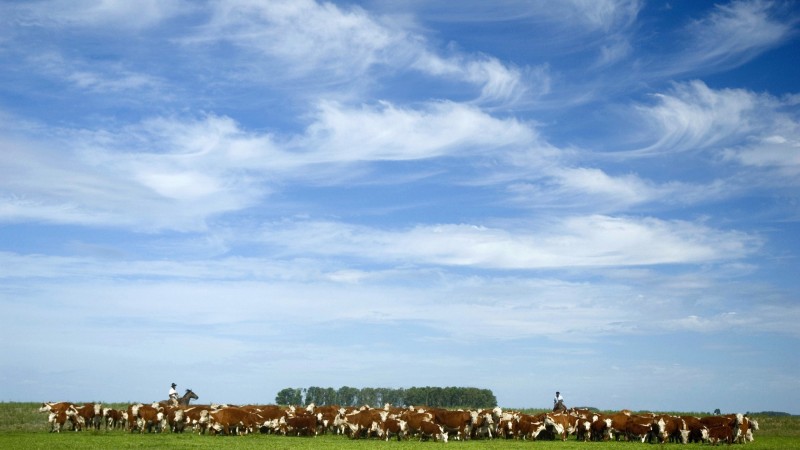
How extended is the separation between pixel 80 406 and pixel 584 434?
3213 cm

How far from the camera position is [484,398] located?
361 ft

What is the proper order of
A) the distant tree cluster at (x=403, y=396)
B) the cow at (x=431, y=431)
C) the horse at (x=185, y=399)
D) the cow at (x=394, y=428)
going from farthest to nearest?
1. the distant tree cluster at (x=403, y=396)
2. the horse at (x=185, y=399)
3. the cow at (x=394, y=428)
4. the cow at (x=431, y=431)

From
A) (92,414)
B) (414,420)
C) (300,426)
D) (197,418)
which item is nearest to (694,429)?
(414,420)

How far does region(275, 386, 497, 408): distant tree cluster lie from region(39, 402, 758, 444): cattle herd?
199 ft

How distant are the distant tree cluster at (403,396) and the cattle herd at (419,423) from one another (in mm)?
60518

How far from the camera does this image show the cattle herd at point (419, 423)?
4247 cm

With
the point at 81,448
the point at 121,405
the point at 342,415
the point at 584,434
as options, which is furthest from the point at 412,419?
the point at 121,405

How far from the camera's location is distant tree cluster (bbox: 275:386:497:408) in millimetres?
106200

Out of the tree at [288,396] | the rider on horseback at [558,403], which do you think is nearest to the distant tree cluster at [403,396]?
the tree at [288,396]

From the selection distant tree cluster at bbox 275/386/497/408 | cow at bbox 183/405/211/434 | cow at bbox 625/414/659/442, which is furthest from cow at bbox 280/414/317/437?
distant tree cluster at bbox 275/386/497/408

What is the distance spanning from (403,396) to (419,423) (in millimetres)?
66297

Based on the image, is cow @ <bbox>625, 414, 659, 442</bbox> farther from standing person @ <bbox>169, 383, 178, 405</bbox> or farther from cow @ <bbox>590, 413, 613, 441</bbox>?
standing person @ <bbox>169, 383, 178, 405</bbox>

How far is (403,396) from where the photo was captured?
107 meters

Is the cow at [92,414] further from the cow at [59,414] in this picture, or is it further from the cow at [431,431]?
the cow at [431,431]
